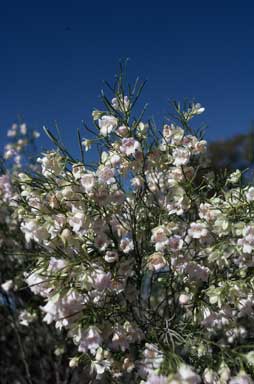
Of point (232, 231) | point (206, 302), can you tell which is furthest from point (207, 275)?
point (232, 231)

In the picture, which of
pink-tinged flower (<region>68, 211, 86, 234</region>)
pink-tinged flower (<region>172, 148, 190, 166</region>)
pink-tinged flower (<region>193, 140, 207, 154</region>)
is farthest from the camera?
pink-tinged flower (<region>193, 140, 207, 154</region>)

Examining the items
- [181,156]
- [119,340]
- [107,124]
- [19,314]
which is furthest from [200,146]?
[19,314]

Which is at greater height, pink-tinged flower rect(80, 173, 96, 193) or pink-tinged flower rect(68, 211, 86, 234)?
pink-tinged flower rect(80, 173, 96, 193)

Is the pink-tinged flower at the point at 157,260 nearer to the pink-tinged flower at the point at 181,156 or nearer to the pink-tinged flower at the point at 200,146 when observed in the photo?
the pink-tinged flower at the point at 181,156

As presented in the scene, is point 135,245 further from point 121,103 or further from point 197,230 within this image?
point 121,103

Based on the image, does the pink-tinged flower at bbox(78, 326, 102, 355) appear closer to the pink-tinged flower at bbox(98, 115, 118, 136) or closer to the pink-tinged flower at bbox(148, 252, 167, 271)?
the pink-tinged flower at bbox(148, 252, 167, 271)

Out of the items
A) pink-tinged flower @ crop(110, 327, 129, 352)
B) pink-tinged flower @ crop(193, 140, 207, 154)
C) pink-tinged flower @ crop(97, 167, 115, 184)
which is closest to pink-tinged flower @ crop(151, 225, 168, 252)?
pink-tinged flower @ crop(97, 167, 115, 184)

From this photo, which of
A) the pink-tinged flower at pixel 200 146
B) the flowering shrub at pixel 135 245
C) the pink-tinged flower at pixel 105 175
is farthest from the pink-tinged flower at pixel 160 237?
the pink-tinged flower at pixel 200 146

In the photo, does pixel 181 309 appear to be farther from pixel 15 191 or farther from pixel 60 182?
pixel 15 191
